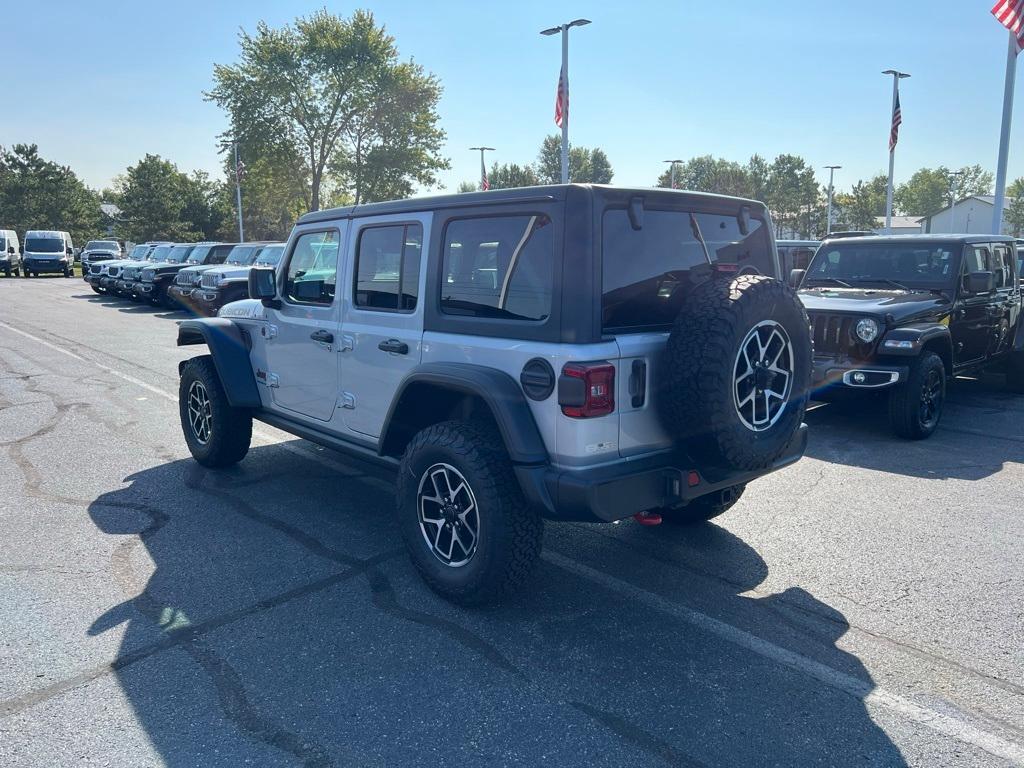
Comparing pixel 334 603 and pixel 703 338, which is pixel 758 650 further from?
pixel 334 603

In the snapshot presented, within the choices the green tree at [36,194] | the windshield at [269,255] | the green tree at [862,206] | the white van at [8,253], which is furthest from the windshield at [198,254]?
the green tree at [862,206]

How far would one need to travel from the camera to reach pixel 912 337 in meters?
6.90

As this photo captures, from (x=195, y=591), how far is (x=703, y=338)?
9.21ft

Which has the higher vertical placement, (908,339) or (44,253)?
(44,253)

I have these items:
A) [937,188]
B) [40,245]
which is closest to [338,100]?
[40,245]

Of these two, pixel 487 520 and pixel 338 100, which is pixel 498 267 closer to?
pixel 487 520

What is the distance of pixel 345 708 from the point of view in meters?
2.92

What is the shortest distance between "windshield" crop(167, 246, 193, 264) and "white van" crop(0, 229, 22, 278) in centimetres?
1788

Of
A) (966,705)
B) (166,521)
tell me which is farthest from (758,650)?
(166,521)

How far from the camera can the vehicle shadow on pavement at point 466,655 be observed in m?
2.72

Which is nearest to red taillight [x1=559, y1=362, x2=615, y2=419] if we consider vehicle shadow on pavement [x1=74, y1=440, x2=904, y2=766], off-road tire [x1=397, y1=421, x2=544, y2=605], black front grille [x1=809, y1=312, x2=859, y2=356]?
off-road tire [x1=397, y1=421, x2=544, y2=605]

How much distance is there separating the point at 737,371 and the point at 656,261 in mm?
663

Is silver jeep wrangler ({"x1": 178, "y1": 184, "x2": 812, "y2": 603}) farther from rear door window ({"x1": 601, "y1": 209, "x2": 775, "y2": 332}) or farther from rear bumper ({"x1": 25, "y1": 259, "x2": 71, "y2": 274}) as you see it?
rear bumper ({"x1": 25, "y1": 259, "x2": 71, "y2": 274})

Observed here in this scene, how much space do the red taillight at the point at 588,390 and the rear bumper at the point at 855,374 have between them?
4475 mm
